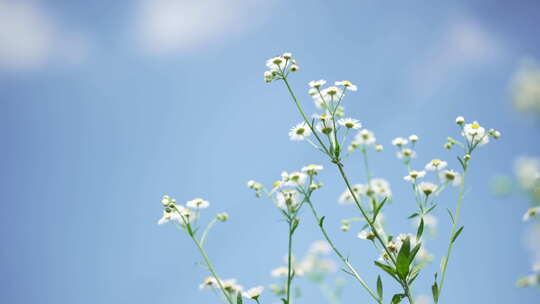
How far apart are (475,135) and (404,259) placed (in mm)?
1056

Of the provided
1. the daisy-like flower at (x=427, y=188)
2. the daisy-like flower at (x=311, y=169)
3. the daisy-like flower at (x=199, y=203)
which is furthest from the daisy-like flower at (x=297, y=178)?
the daisy-like flower at (x=427, y=188)

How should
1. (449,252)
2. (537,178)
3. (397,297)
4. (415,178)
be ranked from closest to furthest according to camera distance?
1. (537,178)
2. (397,297)
3. (449,252)
4. (415,178)

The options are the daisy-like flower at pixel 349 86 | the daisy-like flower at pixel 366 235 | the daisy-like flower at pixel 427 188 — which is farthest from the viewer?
the daisy-like flower at pixel 349 86

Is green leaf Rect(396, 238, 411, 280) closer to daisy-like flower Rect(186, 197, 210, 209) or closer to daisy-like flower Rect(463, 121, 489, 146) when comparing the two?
daisy-like flower Rect(463, 121, 489, 146)

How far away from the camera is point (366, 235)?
238 cm

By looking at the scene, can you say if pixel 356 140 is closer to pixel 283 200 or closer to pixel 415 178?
pixel 415 178

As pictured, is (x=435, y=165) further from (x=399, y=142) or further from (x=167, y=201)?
(x=167, y=201)

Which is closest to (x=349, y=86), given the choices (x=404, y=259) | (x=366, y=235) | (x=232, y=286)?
(x=366, y=235)

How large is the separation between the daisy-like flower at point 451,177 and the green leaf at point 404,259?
77cm

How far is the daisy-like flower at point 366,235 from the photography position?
2.36 meters

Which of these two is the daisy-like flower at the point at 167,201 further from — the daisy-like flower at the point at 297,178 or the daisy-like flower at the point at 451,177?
the daisy-like flower at the point at 451,177

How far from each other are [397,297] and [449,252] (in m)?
0.38

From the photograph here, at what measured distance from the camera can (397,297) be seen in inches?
81.5

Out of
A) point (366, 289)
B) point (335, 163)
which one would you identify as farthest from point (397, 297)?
point (335, 163)
